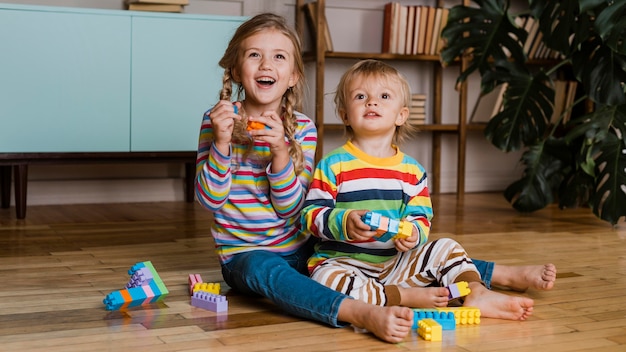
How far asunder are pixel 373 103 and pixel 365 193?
0.21 m

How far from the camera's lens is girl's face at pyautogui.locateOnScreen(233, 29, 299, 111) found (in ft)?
6.50

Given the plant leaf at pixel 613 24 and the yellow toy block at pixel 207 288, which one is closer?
the yellow toy block at pixel 207 288

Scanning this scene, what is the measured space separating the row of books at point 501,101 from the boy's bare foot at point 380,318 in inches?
125

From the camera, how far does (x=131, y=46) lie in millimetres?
3652

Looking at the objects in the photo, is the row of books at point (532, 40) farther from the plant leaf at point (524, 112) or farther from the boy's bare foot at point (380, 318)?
the boy's bare foot at point (380, 318)

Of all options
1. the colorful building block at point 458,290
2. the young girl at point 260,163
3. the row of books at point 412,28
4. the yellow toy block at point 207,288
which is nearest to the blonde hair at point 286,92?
the young girl at point 260,163

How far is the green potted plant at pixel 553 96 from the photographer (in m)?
3.30

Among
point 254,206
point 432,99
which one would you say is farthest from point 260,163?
point 432,99

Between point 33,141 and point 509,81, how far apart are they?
2.06 metres

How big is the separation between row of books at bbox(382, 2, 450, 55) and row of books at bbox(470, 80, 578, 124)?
0.49 metres

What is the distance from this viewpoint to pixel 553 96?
369cm

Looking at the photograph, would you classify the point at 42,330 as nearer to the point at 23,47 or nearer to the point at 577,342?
the point at 577,342

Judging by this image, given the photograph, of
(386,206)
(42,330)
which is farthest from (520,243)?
(42,330)

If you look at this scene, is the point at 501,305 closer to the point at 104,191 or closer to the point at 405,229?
the point at 405,229
